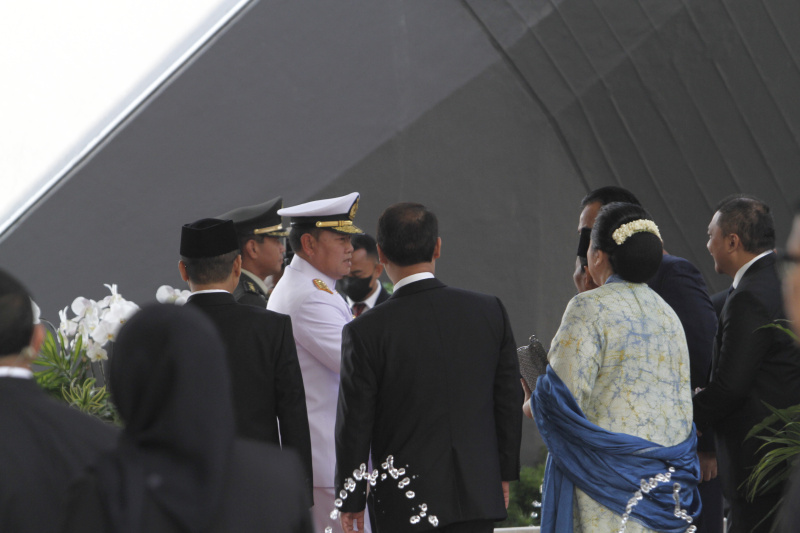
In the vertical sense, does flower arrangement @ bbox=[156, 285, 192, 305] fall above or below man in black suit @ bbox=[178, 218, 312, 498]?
above

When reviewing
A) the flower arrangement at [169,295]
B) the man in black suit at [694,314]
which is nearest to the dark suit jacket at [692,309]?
the man in black suit at [694,314]

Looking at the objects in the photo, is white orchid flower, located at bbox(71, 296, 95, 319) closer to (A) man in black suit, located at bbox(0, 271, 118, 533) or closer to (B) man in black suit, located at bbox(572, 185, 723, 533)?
(A) man in black suit, located at bbox(0, 271, 118, 533)

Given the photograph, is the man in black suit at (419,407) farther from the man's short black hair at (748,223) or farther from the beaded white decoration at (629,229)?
the man's short black hair at (748,223)

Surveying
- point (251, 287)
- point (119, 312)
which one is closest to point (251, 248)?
point (251, 287)

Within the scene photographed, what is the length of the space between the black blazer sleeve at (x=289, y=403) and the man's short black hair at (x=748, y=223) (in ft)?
5.48

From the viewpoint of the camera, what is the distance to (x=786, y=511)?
1.02m

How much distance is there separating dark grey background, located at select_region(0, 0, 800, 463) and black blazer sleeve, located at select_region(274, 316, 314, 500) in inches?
92.6

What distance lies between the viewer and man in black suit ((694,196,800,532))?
296cm

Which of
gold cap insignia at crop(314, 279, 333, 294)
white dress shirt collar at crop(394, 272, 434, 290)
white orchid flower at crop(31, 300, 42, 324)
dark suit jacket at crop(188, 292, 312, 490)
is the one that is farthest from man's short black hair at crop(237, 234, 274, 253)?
white orchid flower at crop(31, 300, 42, 324)

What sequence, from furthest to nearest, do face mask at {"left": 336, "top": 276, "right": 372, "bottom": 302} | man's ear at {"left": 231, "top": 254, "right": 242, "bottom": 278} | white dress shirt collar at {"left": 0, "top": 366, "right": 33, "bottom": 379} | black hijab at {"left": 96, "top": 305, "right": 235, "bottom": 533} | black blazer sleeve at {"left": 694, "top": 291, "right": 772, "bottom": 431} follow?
face mask at {"left": 336, "top": 276, "right": 372, "bottom": 302} < black blazer sleeve at {"left": 694, "top": 291, "right": 772, "bottom": 431} < man's ear at {"left": 231, "top": 254, "right": 242, "bottom": 278} < white dress shirt collar at {"left": 0, "top": 366, "right": 33, "bottom": 379} < black hijab at {"left": 96, "top": 305, "right": 235, "bottom": 533}

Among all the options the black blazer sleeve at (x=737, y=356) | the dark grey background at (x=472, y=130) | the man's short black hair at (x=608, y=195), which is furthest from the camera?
the dark grey background at (x=472, y=130)

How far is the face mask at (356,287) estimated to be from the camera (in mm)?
4879

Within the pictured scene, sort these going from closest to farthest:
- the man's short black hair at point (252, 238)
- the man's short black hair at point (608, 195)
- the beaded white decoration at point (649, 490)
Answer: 1. the beaded white decoration at point (649, 490)
2. the man's short black hair at point (252, 238)
3. the man's short black hair at point (608, 195)

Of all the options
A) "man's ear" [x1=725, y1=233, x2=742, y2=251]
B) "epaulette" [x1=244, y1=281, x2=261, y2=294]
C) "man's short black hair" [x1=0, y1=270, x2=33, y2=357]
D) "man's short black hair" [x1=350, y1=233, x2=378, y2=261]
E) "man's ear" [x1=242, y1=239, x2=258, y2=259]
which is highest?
"man's short black hair" [x1=0, y1=270, x2=33, y2=357]
